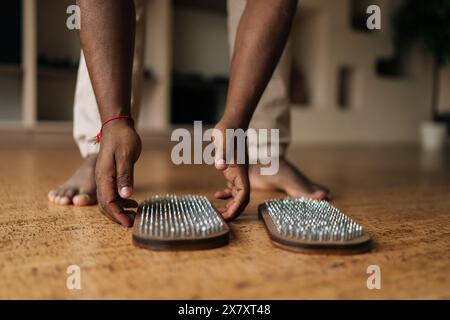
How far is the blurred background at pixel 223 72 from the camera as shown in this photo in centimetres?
294

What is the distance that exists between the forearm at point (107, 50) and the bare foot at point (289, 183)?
20.7 inches

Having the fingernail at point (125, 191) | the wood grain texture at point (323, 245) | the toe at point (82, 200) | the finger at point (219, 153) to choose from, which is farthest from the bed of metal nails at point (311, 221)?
the toe at point (82, 200)

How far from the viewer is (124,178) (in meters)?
0.71

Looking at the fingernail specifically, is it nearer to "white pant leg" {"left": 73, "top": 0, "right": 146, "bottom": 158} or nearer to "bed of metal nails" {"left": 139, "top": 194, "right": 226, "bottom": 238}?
"bed of metal nails" {"left": 139, "top": 194, "right": 226, "bottom": 238}

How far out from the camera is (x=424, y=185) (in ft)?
4.87

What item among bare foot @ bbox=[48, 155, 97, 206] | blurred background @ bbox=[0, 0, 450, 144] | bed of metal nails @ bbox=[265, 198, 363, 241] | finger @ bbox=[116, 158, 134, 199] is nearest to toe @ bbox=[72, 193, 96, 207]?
bare foot @ bbox=[48, 155, 97, 206]

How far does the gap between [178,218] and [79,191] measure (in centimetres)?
41

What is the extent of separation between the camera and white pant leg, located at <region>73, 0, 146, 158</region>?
3.71 ft

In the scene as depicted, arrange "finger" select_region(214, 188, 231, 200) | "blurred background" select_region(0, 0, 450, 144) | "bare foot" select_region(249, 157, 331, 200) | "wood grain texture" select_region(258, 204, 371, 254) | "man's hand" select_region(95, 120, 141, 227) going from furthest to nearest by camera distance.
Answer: "blurred background" select_region(0, 0, 450, 144) → "bare foot" select_region(249, 157, 331, 200) → "finger" select_region(214, 188, 231, 200) → "man's hand" select_region(95, 120, 141, 227) → "wood grain texture" select_region(258, 204, 371, 254)

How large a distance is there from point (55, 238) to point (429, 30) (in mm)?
4334

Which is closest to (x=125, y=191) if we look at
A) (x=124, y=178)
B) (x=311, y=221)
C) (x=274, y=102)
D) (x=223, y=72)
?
(x=124, y=178)

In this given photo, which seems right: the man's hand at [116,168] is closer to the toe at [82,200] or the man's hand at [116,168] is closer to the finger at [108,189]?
the finger at [108,189]

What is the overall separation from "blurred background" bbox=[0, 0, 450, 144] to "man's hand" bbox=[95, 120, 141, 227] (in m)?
2.33

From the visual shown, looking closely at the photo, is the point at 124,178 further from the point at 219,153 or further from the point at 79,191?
the point at 79,191
